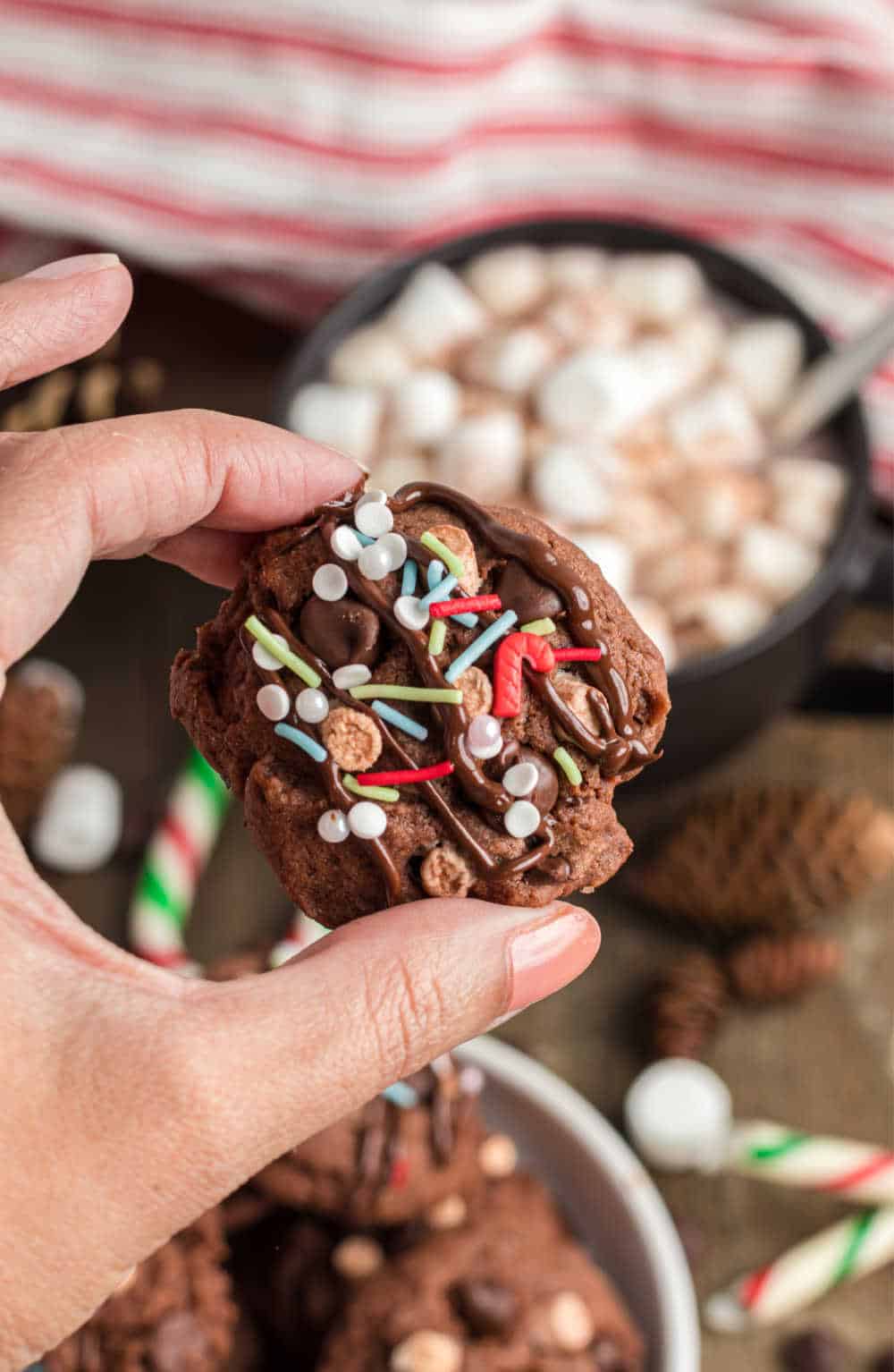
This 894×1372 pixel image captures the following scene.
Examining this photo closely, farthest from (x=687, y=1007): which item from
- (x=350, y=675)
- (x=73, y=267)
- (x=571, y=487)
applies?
(x=73, y=267)

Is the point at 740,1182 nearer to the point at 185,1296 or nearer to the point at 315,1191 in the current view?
the point at 315,1191

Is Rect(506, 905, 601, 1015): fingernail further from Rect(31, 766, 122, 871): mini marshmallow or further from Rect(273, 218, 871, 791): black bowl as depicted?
Rect(31, 766, 122, 871): mini marshmallow

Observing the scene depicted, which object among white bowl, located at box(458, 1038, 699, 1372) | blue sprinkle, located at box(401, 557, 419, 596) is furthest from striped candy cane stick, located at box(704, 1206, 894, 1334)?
blue sprinkle, located at box(401, 557, 419, 596)

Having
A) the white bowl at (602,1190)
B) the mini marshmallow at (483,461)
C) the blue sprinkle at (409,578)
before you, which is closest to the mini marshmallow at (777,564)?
the mini marshmallow at (483,461)

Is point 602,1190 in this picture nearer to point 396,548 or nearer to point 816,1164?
point 816,1164

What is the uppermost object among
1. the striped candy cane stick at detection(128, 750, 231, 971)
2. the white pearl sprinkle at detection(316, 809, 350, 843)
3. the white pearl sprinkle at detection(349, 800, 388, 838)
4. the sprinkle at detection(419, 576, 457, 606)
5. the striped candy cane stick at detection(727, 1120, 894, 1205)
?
the sprinkle at detection(419, 576, 457, 606)

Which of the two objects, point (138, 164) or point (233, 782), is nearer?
point (233, 782)

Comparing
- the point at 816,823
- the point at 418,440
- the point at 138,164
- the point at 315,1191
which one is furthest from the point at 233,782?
the point at 138,164
